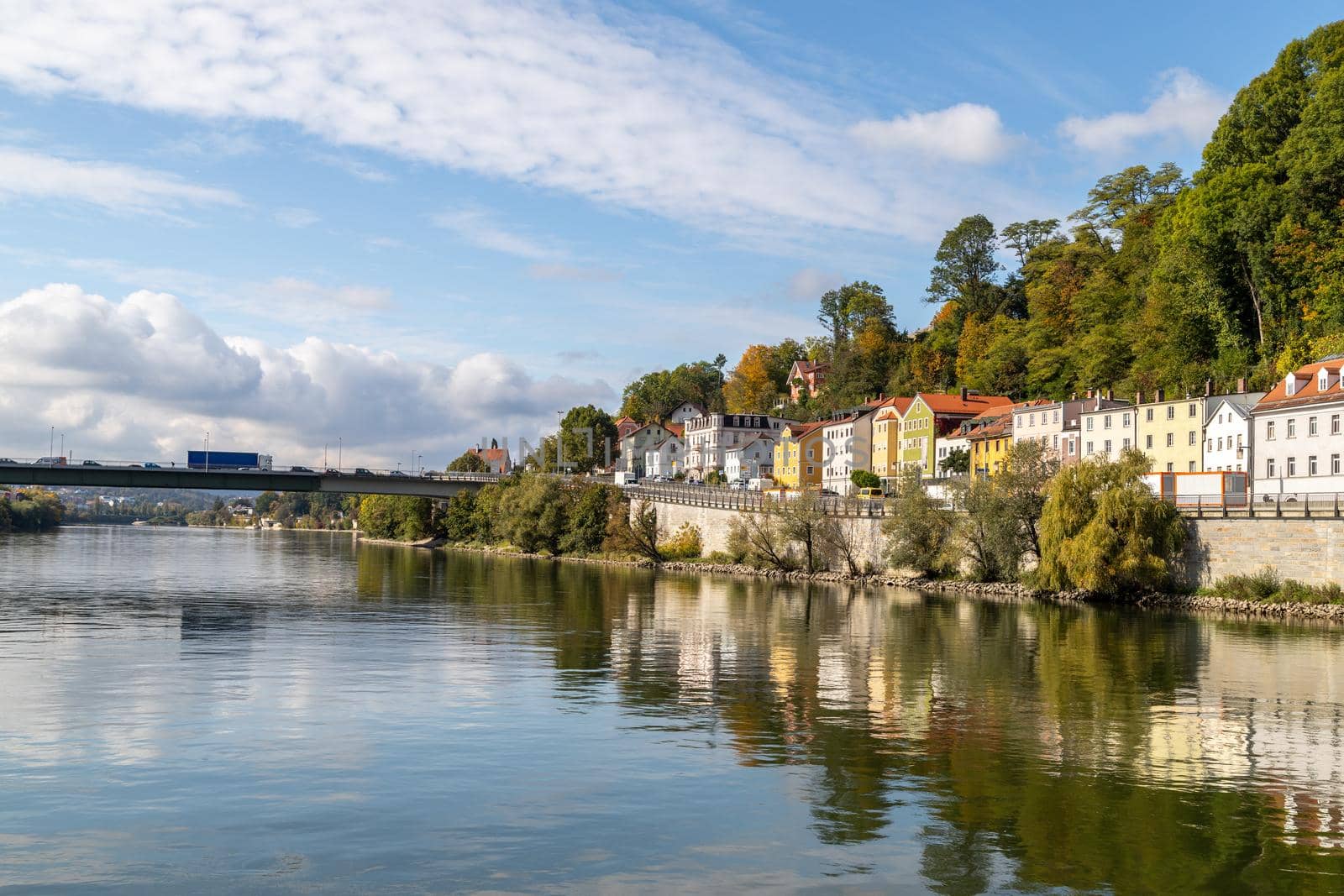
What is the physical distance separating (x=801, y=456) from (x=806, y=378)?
36.1 m

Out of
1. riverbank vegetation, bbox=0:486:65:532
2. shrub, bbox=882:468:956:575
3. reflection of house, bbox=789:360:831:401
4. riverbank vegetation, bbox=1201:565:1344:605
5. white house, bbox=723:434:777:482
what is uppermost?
reflection of house, bbox=789:360:831:401

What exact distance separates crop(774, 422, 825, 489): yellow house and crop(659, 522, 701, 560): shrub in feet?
108

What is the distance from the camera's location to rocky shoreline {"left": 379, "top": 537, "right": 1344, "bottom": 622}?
50.2 m

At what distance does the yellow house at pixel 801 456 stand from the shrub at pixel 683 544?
32933 millimetres

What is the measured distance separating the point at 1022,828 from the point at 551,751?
841 centimetres

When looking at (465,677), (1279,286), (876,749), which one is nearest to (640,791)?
(876,749)

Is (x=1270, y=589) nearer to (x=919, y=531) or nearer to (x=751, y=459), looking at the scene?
(x=919, y=531)

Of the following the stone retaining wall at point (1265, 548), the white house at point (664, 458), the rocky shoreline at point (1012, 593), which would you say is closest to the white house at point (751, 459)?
the white house at point (664, 458)

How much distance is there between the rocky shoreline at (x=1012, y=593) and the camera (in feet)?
165

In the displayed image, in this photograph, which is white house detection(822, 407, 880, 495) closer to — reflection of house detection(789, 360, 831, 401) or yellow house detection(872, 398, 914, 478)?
yellow house detection(872, 398, 914, 478)

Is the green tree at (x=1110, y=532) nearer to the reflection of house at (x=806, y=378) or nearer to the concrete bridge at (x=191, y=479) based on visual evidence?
the concrete bridge at (x=191, y=479)

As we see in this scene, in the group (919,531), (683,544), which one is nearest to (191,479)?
(683,544)

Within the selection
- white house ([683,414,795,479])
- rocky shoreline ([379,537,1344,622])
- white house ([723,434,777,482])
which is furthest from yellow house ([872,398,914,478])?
rocky shoreline ([379,537,1344,622])

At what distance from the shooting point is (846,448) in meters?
127
